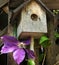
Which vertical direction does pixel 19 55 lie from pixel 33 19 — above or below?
below

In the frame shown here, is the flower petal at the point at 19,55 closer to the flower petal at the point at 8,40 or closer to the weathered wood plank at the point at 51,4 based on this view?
the flower petal at the point at 8,40

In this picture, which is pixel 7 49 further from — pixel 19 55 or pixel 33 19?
pixel 33 19

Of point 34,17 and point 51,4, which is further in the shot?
point 51,4

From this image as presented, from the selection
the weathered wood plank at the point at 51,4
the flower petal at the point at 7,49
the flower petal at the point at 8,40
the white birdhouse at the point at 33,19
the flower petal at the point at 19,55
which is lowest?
the flower petal at the point at 19,55

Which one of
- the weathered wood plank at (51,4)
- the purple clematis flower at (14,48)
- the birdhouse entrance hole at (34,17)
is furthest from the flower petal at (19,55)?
the weathered wood plank at (51,4)

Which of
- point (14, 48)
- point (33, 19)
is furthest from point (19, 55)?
point (33, 19)

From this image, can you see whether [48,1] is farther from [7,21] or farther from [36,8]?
[7,21]

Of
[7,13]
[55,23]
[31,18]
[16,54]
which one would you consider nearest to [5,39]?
[16,54]
